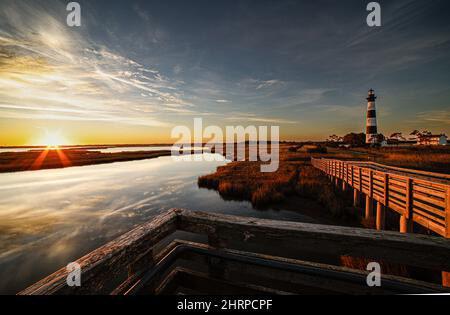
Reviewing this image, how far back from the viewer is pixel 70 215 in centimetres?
1282

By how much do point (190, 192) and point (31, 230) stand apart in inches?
401

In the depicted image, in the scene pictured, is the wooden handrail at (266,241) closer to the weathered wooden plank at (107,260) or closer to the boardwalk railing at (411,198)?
the weathered wooden plank at (107,260)

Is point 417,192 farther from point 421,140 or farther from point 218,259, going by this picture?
point 421,140

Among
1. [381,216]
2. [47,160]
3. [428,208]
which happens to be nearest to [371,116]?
[381,216]

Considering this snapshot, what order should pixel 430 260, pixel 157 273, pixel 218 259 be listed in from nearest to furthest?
pixel 430 260
pixel 157 273
pixel 218 259

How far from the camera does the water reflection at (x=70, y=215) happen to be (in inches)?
312

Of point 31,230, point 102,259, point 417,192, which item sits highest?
point 102,259

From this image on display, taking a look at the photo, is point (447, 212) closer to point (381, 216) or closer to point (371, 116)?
point (381, 216)

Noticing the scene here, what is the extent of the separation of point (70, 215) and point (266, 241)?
1496 cm

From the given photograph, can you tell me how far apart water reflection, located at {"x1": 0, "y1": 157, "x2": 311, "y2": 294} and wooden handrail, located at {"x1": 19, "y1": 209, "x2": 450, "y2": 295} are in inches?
310
